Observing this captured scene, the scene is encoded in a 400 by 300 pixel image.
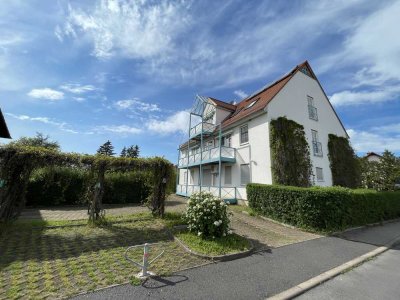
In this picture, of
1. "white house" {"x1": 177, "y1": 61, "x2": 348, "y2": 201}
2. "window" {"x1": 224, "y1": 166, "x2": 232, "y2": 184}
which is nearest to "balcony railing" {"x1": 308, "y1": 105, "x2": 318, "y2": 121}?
"white house" {"x1": 177, "y1": 61, "x2": 348, "y2": 201}

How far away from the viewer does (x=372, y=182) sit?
2727 cm

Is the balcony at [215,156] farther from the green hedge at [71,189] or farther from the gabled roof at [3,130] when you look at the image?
the gabled roof at [3,130]

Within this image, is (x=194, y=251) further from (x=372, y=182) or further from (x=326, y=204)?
(x=372, y=182)

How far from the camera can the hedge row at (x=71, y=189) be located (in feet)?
49.3

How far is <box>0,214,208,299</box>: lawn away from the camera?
13.4ft

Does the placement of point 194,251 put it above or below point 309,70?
below

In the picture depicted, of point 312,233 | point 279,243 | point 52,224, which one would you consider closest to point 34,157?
point 52,224

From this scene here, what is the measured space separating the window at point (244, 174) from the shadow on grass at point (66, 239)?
9069 mm

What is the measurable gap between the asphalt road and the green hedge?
33.0 ft

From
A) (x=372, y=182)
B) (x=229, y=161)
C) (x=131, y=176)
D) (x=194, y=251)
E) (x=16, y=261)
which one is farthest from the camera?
(x=372, y=182)

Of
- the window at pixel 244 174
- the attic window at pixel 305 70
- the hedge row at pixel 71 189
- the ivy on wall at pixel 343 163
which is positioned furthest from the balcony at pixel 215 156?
the attic window at pixel 305 70

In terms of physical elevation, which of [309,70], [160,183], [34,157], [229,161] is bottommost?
[160,183]

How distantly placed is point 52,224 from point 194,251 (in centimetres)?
667

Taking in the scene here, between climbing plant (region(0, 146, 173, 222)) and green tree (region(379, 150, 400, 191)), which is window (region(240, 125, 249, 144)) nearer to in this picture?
climbing plant (region(0, 146, 173, 222))
